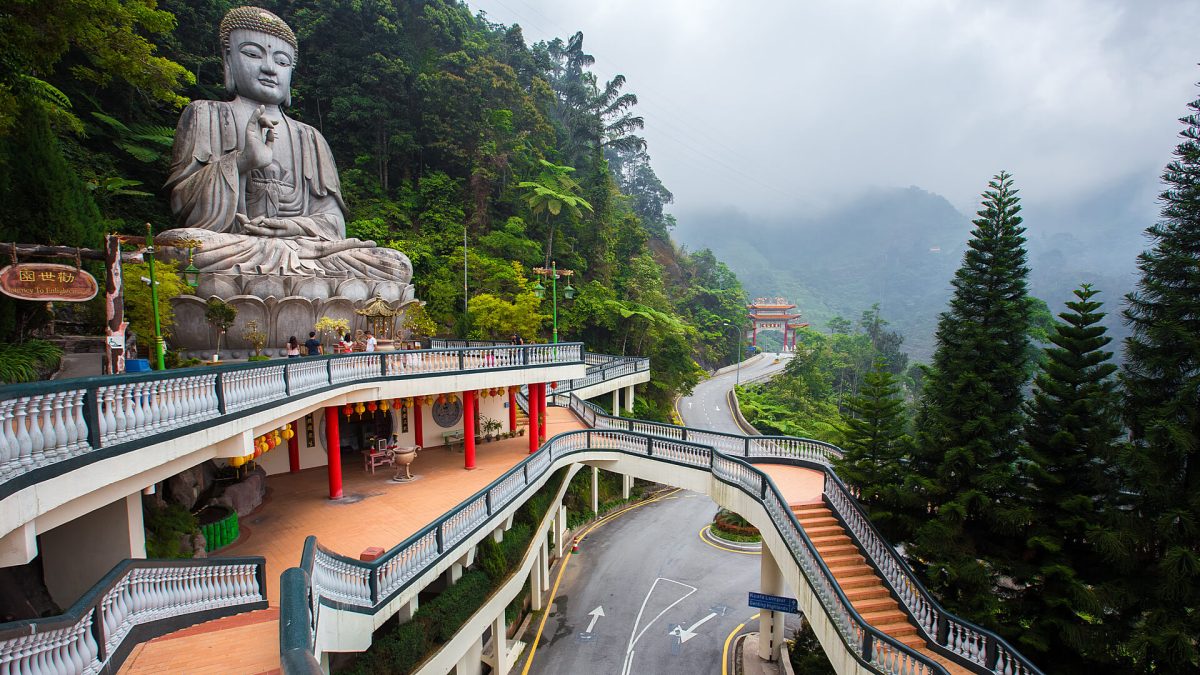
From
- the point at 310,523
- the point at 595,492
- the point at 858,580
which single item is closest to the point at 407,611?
the point at 310,523

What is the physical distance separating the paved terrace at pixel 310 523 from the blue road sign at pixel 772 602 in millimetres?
7490

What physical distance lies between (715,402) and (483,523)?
32727 mm

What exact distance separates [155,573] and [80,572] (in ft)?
9.46

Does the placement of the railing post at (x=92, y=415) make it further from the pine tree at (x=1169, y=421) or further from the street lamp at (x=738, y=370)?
the street lamp at (x=738, y=370)

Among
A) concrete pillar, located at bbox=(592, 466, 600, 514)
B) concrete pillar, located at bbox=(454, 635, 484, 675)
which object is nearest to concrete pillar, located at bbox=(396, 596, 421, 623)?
concrete pillar, located at bbox=(454, 635, 484, 675)

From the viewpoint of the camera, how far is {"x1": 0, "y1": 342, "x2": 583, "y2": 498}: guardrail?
170 inches

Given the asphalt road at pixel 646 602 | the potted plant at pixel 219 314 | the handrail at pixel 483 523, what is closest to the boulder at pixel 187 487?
the handrail at pixel 483 523

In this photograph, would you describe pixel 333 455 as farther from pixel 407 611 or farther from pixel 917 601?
pixel 917 601

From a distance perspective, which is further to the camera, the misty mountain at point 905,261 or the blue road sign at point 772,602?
the misty mountain at point 905,261

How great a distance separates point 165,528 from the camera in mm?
8125

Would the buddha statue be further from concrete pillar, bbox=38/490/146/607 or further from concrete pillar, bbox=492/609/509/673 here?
concrete pillar, bbox=492/609/509/673

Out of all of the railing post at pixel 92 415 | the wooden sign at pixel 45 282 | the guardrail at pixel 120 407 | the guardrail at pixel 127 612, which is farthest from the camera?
the wooden sign at pixel 45 282

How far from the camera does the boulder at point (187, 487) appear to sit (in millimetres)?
9562

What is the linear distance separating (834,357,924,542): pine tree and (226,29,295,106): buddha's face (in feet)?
79.2
